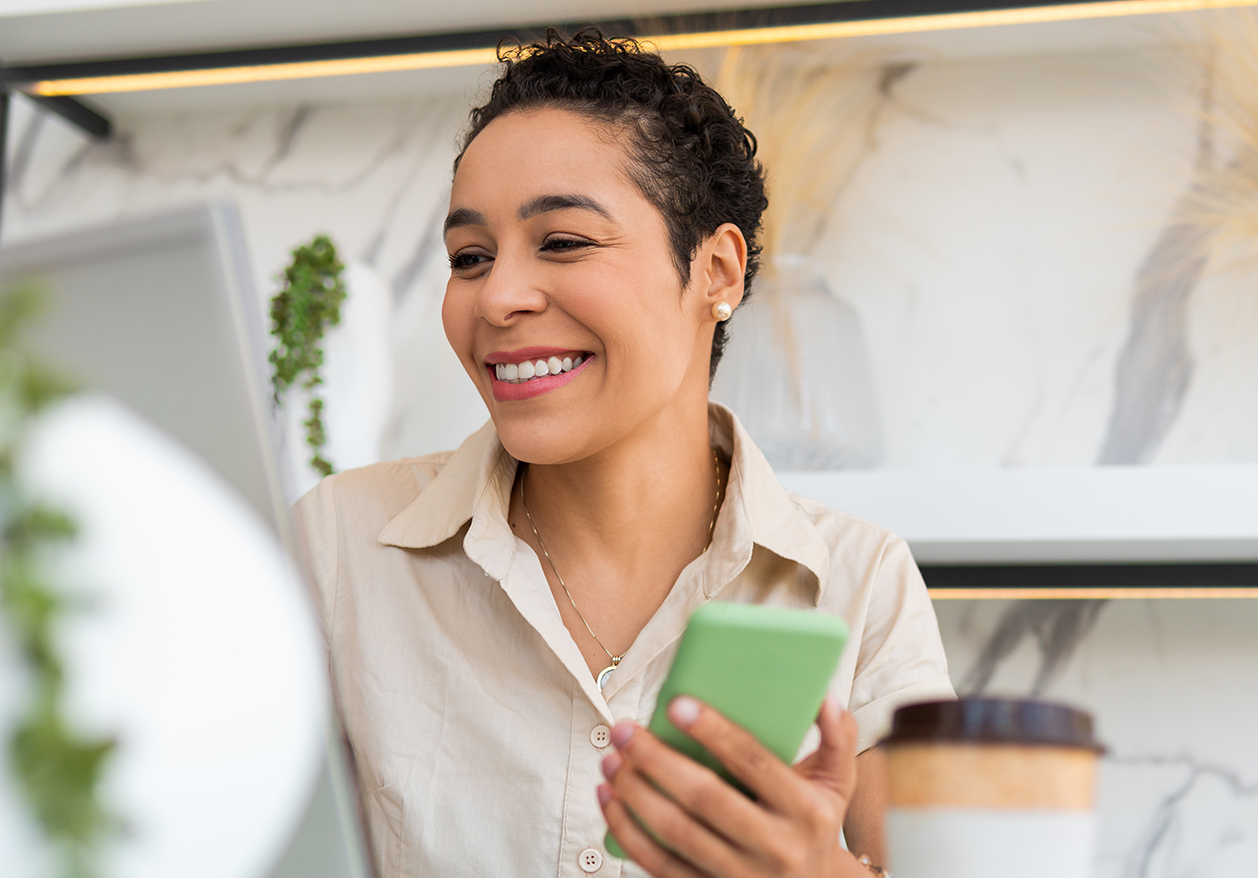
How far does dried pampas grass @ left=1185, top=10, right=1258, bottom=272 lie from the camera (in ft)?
4.13

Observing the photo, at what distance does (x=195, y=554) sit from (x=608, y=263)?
634 millimetres

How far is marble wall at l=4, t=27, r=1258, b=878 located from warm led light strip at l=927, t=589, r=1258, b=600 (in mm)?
18

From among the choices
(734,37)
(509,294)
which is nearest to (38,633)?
(509,294)

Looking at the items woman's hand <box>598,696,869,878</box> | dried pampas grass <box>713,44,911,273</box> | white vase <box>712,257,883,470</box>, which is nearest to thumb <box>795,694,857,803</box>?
woman's hand <box>598,696,869,878</box>

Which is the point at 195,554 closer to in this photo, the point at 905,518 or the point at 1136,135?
the point at 905,518

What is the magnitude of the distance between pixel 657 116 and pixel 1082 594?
0.77 meters

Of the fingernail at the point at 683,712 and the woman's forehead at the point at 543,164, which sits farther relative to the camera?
the woman's forehead at the point at 543,164

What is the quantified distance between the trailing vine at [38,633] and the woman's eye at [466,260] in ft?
2.19

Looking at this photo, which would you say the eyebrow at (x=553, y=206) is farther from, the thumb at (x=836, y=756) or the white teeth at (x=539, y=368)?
the thumb at (x=836, y=756)

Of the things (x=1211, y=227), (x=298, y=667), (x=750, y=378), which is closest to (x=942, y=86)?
(x=1211, y=227)

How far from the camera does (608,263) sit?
88 centimetres

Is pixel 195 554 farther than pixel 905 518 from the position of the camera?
No

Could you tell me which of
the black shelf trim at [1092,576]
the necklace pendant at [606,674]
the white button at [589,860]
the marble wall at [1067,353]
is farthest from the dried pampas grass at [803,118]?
the white button at [589,860]

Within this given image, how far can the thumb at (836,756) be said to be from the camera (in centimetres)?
47
